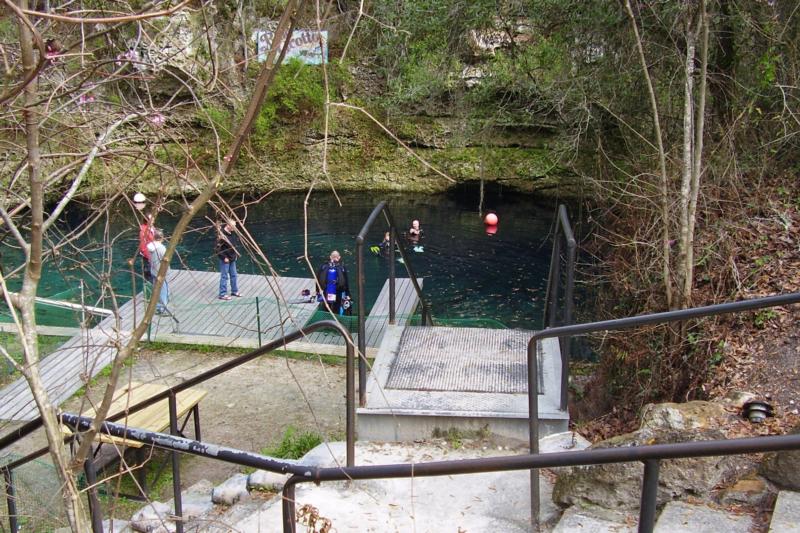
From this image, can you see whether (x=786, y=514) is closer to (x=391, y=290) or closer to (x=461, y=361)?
(x=461, y=361)

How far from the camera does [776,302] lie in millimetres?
3225

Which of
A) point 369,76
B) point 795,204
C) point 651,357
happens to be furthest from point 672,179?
point 369,76

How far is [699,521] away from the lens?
2812 mm

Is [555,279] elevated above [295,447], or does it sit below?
above

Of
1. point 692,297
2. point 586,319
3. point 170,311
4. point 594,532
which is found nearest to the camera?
point 594,532

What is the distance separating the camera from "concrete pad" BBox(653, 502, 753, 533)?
2.75m

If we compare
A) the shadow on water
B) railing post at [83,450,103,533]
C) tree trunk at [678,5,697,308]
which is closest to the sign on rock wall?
railing post at [83,450,103,533]

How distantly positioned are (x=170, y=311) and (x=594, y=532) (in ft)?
28.8

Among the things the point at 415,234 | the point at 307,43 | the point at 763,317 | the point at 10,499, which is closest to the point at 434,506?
the point at 10,499

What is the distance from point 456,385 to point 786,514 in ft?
8.23

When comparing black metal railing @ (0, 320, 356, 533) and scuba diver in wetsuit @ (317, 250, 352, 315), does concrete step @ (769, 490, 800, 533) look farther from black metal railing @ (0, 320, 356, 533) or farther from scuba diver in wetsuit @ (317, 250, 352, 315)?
scuba diver in wetsuit @ (317, 250, 352, 315)

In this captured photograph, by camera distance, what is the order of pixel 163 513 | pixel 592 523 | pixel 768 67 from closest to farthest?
1. pixel 592 523
2. pixel 163 513
3. pixel 768 67

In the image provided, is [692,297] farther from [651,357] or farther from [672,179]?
[672,179]

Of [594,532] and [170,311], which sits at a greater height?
[594,532]
